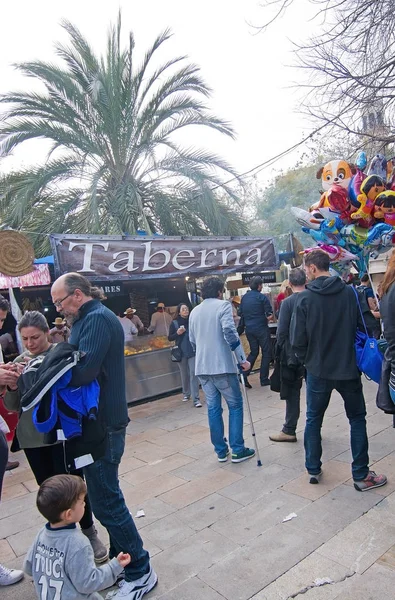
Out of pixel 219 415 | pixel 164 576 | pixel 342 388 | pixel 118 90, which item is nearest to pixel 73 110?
pixel 118 90

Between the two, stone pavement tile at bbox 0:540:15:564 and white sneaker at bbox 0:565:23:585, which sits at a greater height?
white sneaker at bbox 0:565:23:585

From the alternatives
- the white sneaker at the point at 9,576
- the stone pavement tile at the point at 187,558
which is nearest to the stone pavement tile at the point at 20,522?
the white sneaker at the point at 9,576

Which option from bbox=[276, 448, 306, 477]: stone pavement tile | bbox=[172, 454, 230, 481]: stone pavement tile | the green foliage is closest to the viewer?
bbox=[276, 448, 306, 477]: stone pavement tile

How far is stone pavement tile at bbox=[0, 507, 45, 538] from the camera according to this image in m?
3.51

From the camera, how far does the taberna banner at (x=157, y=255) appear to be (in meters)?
6.15

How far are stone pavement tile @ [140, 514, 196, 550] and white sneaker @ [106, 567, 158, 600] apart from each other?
42 cm

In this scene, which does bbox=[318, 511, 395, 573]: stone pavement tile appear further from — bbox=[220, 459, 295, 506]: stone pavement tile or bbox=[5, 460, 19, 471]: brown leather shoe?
bbox=[5, 460, 19, 471]: brown leather shoe

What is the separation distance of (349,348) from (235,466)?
1.74 meters

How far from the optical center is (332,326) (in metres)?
3.37

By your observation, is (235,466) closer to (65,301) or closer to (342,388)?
(342,388)

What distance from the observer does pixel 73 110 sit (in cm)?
991

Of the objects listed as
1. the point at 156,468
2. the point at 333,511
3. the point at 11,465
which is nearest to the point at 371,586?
the point at 333,511

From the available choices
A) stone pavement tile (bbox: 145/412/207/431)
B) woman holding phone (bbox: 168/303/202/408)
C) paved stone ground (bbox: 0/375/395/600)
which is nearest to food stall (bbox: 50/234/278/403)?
woman holding phone (bbox: 168/303/202/408)

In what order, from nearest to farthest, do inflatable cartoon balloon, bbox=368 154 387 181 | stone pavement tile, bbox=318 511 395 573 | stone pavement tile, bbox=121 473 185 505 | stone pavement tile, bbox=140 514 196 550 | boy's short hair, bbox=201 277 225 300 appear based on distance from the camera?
stone pavement tile, bbox=318 511 395 573 → stone pavement tile, bbox=140 514 196 550 → stone pavement tile, bbox=121 473 185 505 → boy's short hair, bbox=201 277 225 300 → inflatable cartoon balloon, bbox=368 154 387 181
